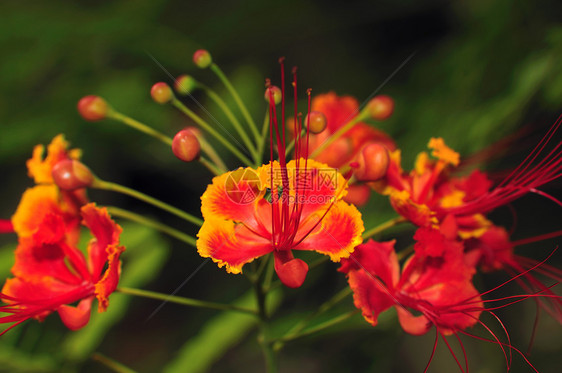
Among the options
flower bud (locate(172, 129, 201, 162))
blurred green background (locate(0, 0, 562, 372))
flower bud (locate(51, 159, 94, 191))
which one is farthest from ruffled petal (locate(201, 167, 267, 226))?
blurred green background (locate(0, 0, 562, 372))

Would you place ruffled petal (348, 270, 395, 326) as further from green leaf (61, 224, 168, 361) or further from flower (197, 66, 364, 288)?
green leaf (61, 224, 168, 361)

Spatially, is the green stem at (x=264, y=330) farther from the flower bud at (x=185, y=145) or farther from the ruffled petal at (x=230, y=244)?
the flower bud at (x=185, y=145)

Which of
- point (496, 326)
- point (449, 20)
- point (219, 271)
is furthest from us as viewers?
point (449, 20)

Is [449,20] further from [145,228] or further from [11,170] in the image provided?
[11,170]

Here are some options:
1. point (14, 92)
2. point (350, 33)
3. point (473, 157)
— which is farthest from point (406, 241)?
point (14, 92)

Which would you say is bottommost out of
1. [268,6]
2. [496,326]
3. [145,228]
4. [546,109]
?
[496,326]

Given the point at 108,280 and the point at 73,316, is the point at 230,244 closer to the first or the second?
the point at 108,280
